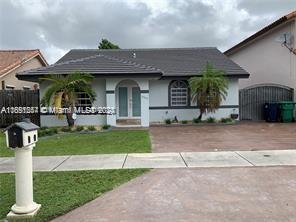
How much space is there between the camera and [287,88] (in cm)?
2342

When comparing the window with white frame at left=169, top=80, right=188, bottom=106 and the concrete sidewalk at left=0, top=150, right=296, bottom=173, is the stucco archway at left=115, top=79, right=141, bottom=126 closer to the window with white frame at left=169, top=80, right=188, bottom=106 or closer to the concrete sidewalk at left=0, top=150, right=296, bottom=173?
the window with white frame at left=169, top=80, right=188, bottom=106

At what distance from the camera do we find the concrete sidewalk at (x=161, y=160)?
9.05m

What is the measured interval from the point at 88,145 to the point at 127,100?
8.98 meters

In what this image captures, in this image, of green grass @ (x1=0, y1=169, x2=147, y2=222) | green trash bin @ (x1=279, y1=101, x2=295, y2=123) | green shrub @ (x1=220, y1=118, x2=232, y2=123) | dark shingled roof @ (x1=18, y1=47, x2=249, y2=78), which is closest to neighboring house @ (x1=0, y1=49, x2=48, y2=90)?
dark shingled roof @ (x1=18, y1=47, x2=249, y2=78)

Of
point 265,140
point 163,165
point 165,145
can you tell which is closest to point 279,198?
point 163,165

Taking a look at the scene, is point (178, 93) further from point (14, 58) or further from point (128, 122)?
point (14, 58)

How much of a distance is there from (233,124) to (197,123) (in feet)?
6.55

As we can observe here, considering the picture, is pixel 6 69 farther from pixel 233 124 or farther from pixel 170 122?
pixel 233 124

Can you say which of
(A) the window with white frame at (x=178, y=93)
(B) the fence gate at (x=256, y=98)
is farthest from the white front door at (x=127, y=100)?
(B) the fence gate at (x=256, y=98)

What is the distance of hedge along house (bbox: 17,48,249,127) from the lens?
1959 centimetres

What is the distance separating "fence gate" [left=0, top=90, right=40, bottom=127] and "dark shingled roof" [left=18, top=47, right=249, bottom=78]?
1739mm

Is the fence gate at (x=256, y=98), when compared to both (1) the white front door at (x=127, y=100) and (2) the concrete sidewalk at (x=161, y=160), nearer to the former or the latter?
(1) the white front door at (x=127, y=100)

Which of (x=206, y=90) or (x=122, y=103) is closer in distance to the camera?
(x=206, y=90)

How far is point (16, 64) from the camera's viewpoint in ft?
86.4
